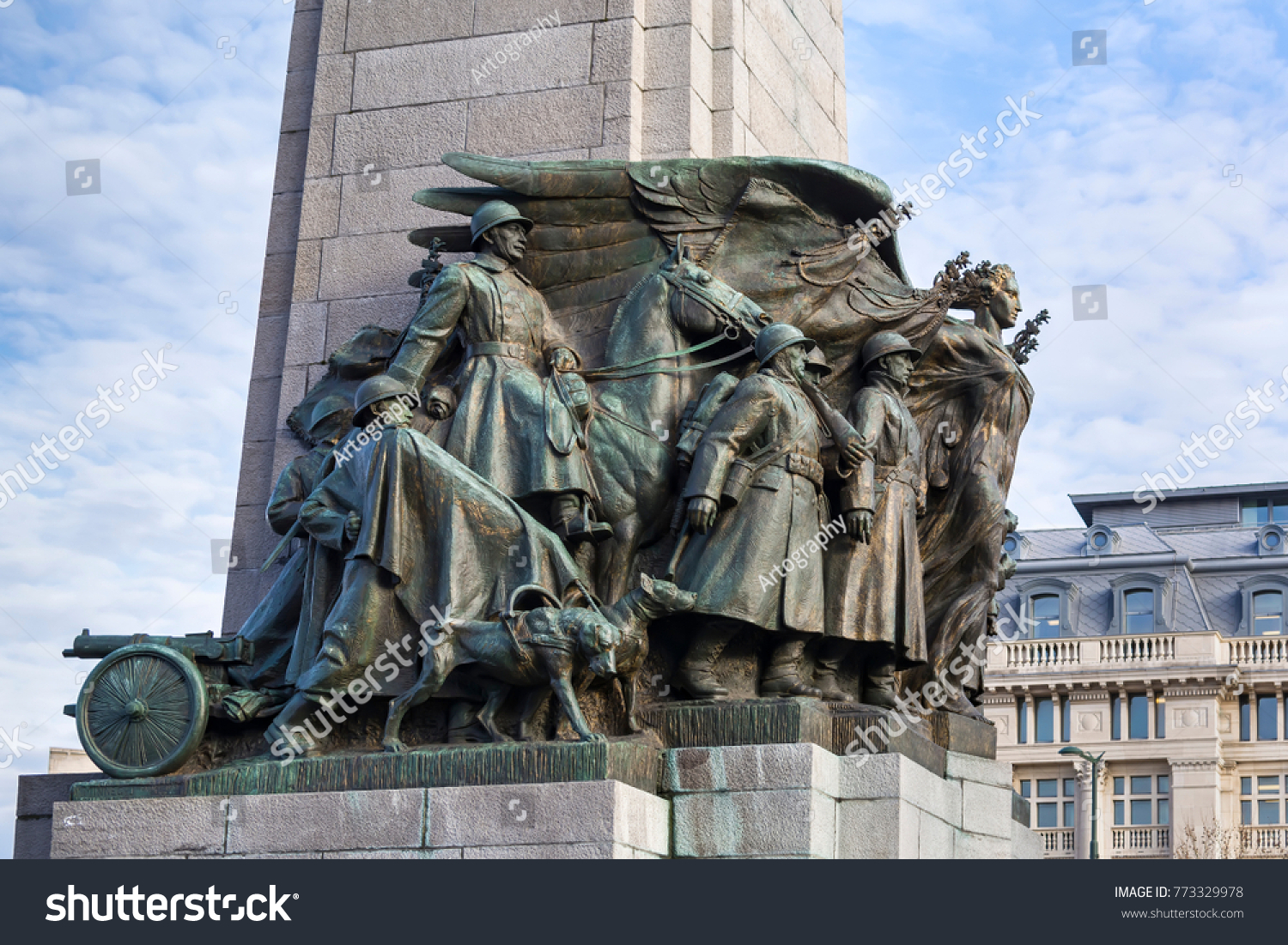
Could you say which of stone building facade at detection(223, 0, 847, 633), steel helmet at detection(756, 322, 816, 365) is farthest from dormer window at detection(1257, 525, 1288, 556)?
steel helmet at detection(756, 322, 816, 365)

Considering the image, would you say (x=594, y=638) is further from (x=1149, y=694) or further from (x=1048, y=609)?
(x=1048, y=609)

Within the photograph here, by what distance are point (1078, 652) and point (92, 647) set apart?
132 ft

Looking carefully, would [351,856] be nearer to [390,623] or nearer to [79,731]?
[390,623]

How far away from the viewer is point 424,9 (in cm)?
1686

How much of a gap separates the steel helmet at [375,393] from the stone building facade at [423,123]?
1873 millimetres

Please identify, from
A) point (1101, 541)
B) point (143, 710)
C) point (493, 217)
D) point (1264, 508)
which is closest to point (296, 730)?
point (143, 710)

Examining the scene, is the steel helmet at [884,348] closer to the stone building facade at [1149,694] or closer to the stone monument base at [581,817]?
the stone monument base at [581,817]

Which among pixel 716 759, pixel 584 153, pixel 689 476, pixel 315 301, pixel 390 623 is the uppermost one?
pixel 584 153

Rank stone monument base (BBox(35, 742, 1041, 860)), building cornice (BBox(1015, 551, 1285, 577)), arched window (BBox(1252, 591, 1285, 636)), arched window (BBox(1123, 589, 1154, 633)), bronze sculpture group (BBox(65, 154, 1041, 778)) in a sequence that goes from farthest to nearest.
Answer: building cornice (BBox(1015, 551, 1285, 577)), arched window (BBox(1123, 589, 1154, 633)), arched window (BBox(1252, 591, 1285, 636)), bronze sculpture group (BBox(65, 154, 1041, 778)), stone monument base (BBox(35, 742, 1041, 860))

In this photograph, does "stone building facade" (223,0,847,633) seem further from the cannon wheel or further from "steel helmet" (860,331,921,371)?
"steel helmet" (860,331,921,371)

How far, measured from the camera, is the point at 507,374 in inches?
540

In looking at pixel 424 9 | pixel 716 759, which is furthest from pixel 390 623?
pixel 424 9

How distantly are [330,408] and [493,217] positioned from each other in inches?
80.2

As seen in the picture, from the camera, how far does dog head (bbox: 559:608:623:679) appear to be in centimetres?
1228
